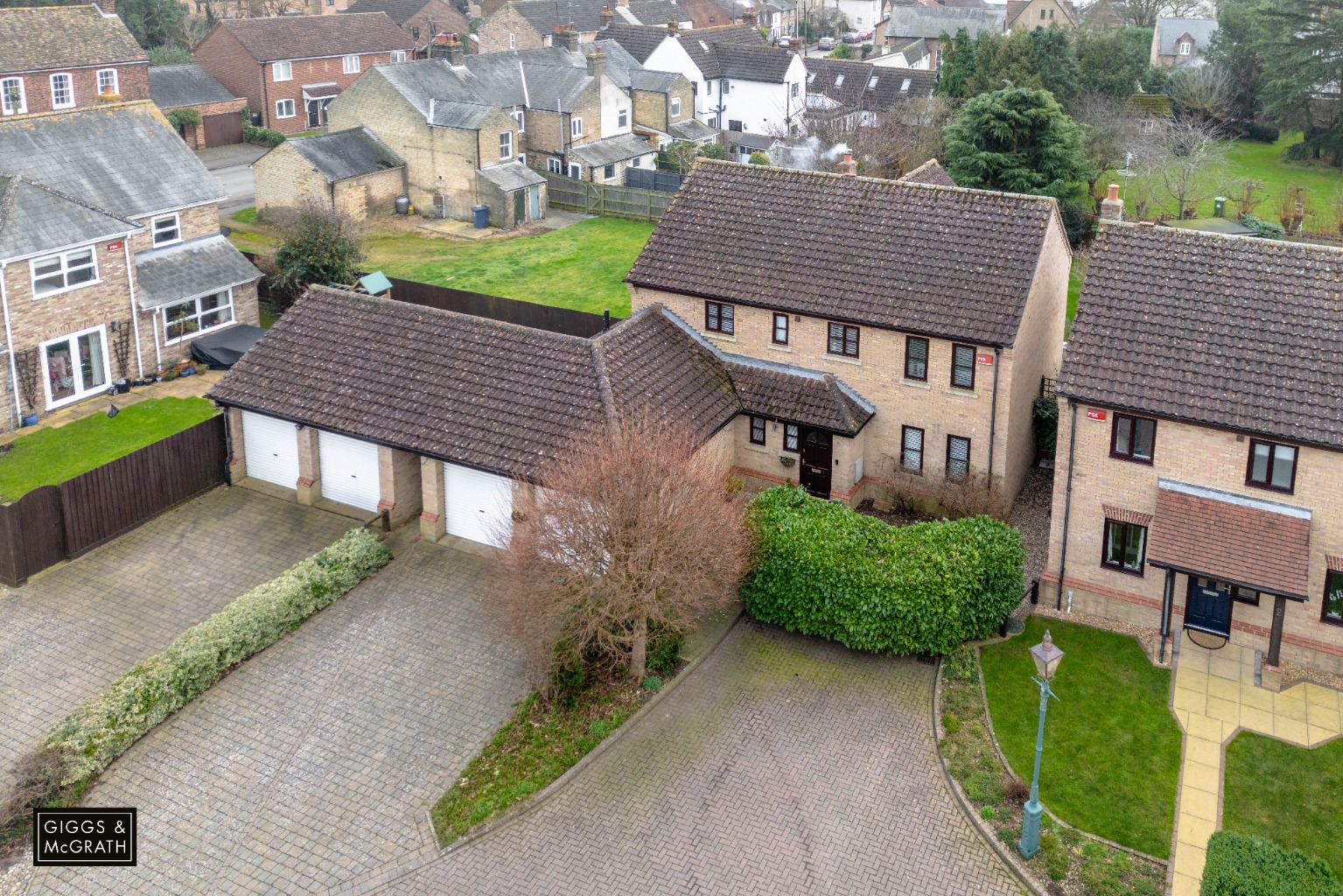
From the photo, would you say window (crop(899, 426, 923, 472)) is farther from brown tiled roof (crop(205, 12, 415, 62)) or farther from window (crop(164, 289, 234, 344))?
brown tiled roof (crop(205, 12, 415, 62))

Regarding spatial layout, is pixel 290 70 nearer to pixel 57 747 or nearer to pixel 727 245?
pixel 727 245

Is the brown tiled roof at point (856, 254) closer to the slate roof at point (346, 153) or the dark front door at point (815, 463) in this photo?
the dark front door at point (815, 463)

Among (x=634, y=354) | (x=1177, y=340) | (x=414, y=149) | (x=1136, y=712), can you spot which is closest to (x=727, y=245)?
(x=634, y=354)

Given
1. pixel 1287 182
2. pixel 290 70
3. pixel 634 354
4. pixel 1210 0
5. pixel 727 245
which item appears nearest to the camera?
pixel 634 354

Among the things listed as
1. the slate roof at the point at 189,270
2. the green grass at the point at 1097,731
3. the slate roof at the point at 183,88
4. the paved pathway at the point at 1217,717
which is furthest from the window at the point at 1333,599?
the slate roof at the point at 183,88

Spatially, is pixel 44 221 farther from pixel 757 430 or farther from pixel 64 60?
pixel 64 60

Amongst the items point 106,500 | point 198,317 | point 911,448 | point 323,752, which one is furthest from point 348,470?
point 911,448
